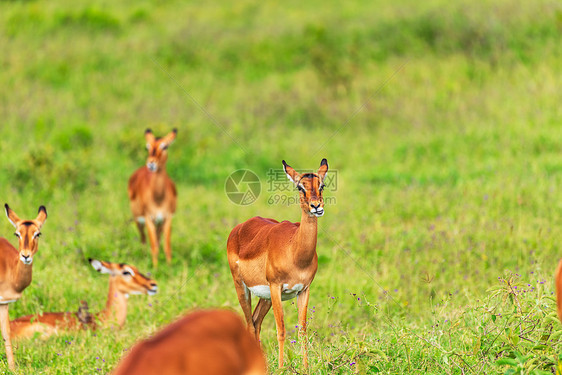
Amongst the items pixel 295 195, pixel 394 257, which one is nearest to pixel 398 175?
pixel 295 195

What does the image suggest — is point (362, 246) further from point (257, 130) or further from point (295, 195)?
point (257, 130)

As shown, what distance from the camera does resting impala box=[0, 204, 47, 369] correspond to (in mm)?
5504

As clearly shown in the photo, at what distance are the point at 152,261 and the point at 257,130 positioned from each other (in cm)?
584

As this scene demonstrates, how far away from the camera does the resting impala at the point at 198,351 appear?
8.33 ft

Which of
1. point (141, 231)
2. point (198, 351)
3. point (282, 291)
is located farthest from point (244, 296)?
point (141, 231)

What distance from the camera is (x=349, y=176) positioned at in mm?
11625

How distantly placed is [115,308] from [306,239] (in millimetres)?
2867

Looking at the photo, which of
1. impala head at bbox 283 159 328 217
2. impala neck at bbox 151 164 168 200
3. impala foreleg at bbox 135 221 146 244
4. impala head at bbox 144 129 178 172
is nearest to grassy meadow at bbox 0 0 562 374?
impala foreleg at bbox 135 221 146 244

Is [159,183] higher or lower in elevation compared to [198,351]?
higher

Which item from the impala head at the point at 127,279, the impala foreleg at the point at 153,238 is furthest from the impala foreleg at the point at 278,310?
the impala foreleg at the point at 153,238

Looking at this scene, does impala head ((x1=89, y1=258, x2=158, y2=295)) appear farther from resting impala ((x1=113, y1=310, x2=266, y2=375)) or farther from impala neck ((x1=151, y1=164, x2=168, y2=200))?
resting impala ((x1=113, y1=310, x2=266, y2=375))

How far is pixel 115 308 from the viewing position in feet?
21.7

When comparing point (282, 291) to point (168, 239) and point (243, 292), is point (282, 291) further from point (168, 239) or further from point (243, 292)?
point (168, 239)

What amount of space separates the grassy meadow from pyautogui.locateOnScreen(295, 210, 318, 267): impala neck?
542 millimetres
